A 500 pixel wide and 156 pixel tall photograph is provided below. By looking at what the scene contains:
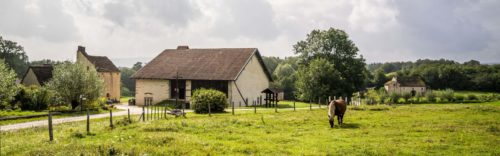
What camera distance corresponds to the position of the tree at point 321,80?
5809 cm

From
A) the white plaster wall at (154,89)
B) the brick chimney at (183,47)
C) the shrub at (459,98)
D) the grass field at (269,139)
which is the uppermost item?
the brick chimney at (183,47)

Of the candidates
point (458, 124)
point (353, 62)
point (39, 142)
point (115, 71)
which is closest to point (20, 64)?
point (115, 71)

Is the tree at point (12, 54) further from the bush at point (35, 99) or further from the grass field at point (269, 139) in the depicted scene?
the grass field at point (269, 139)

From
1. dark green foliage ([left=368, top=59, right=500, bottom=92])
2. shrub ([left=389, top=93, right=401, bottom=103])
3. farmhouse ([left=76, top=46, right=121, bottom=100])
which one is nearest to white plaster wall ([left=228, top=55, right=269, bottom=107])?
farmhouse ([left=76, top=46, right=121, bottom=100])

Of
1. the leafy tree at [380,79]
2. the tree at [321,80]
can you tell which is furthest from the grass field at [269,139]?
the leafy tree at [380,79]

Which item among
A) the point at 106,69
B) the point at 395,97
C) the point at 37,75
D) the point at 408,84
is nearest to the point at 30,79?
the point at 37,75

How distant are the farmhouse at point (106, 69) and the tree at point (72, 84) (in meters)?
25.6

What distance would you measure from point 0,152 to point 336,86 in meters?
48.6

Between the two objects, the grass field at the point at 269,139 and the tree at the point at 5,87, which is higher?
the tree at the point at 5,87

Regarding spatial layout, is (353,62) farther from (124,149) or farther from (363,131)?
(124,149)

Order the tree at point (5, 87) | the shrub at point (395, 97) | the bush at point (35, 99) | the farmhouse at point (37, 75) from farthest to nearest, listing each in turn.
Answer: the shrub at point (395, 97)
the farmhouse at point (37, 75)
the bush at point (35, 99)
the tree at point (5, 87)

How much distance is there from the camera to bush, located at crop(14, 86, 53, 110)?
3962 centimetres

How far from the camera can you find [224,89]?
47906 mm

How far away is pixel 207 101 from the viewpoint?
36125 mm
